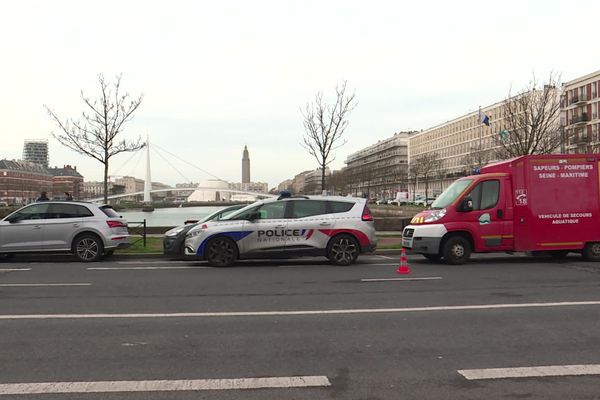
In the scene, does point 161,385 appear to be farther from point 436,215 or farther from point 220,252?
point 436,215

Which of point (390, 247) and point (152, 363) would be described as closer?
point (152, 363)

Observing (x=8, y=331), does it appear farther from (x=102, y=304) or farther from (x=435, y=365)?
(x=435, y=365)

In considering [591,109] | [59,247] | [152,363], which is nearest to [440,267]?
[152,363]

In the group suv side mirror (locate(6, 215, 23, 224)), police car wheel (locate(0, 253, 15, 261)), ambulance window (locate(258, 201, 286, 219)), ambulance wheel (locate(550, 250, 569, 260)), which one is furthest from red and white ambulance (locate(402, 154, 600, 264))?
police car wheel (locate(0, 253, 15, 261))

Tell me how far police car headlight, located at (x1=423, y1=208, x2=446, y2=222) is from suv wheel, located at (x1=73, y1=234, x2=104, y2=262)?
8634 mm

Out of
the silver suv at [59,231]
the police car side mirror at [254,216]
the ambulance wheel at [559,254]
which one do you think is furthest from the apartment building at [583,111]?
the silver suv at [59,231]

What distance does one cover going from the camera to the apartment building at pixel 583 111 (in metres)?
74.1

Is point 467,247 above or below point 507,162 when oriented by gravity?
below

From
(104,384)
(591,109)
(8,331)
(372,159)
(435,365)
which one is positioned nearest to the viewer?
(104,384)

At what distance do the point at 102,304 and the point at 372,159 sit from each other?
172117 millimetres

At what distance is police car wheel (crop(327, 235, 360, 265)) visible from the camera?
1271 cm

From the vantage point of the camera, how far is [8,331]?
6117 mm

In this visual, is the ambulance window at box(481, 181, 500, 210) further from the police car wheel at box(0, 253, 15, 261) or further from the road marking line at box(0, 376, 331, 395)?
the police car wheel at box(0, 253, 15, 261)

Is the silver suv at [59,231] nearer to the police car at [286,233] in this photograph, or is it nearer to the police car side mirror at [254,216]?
the police car at [286,233]
